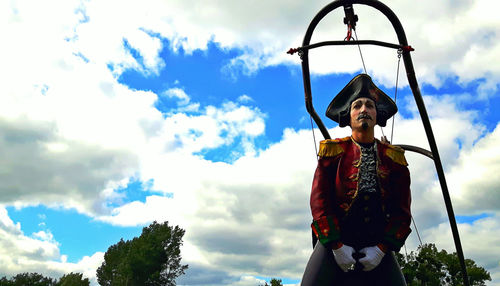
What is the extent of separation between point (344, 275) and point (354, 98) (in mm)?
2332

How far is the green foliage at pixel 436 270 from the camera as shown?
1603 inches

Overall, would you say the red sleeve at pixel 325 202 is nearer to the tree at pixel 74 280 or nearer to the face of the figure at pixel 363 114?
the face of the figure at pixel 363 114

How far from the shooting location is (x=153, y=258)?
40875mm

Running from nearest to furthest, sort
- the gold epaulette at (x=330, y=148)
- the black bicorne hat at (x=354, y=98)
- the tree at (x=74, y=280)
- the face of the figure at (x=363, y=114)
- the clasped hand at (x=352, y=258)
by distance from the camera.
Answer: the clasped hand at (x=352, y=258)
the gold epaulette at (x=330, y=148)
the face of the figure at (x=363, y=114)
the black bicorne hat at (x=354, y=98)
the tree at (x=74, y=280)

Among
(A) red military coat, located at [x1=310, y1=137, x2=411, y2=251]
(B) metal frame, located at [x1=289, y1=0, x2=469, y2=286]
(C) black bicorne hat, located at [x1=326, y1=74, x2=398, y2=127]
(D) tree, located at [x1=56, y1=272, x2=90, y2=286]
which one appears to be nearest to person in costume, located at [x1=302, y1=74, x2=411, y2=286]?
(A) red military coat, located at [x1=310, y1=137, x2=411, y2=251]

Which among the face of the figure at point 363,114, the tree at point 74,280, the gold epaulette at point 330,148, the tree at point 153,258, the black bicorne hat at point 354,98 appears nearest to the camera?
the gold epaulette at point 330,148

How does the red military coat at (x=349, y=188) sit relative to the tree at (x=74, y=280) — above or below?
below

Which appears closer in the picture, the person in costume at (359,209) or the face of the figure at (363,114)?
the person in costume at (359,209)

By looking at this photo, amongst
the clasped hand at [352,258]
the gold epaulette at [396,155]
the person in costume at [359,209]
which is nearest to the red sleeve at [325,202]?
the person in costume at [359,209]

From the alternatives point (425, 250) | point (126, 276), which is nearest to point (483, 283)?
point (425, 250)

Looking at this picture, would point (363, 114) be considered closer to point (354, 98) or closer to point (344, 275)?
point (354, 98)

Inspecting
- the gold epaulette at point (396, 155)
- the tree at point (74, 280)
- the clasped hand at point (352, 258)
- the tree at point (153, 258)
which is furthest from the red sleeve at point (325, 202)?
the tree at point (74, 280)

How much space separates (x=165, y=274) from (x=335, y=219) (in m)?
42.3

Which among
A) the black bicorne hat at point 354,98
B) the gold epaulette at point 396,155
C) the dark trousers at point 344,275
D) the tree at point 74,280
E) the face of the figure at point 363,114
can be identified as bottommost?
the dark trousers at point 344,275
